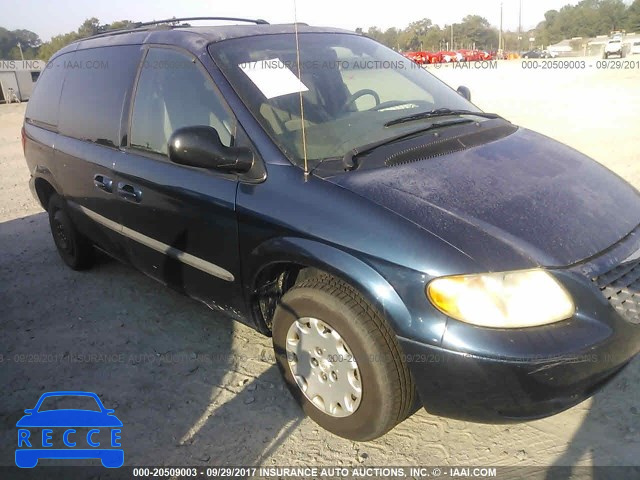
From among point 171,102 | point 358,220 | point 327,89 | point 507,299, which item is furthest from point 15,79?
point 507,299

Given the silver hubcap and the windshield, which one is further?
the windshield

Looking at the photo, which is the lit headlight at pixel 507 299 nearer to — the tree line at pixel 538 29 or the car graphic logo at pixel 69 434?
the car graphic logo at pixel 69 434

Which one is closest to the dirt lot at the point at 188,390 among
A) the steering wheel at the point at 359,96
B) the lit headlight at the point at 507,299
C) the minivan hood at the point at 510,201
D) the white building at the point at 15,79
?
the lit headlight at the point at 507,299

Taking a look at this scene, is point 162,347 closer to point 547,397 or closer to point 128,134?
point 128,134

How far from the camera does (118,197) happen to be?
3.29 meters

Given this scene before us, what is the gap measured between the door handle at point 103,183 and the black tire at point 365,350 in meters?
1.60

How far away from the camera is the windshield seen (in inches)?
102

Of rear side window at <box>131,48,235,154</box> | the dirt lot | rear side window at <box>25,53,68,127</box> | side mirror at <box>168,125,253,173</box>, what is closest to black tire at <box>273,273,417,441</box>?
the dirt lot

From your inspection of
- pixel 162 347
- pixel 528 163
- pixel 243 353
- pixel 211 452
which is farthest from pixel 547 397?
pixel 162 347

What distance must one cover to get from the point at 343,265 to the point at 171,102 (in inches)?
60.7

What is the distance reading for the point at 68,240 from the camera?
4379 millimetres

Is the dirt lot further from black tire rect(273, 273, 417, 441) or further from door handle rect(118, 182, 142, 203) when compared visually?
door handle rect(118, 182, 142, 203)

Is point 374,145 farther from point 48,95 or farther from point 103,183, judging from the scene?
point 48,95

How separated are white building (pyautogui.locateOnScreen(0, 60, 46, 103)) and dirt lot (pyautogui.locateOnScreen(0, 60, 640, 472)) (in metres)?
26.7
